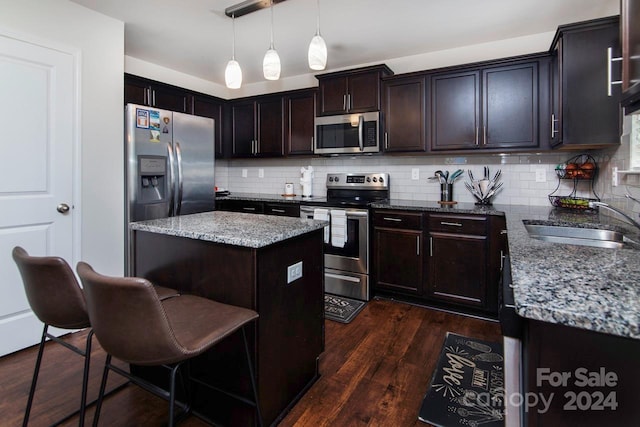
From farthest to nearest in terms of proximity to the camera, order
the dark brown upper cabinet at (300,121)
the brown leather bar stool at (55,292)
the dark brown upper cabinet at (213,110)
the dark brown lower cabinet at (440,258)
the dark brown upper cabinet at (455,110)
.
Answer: the dark brown upper cabinet at (213,110)
the dark brown upper cabinet at (300,121)
the dark brown upper cabinet at (455,110)
the dark brown lower cabinet at (440,258)
the brown leather bar stool at (55,292)

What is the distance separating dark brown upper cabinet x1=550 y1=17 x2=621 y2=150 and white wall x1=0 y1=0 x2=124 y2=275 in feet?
11.2

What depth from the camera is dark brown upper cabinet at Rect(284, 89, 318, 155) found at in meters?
3.95

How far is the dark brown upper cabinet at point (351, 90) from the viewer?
3.49 m

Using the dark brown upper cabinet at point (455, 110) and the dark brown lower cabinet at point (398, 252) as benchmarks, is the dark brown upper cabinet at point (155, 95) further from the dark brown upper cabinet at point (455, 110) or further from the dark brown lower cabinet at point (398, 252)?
the dark brown upper cabinet at point (455, 110)

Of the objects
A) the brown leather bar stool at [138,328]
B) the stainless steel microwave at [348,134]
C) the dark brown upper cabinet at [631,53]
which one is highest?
the stainless steel microwave at [348,134]

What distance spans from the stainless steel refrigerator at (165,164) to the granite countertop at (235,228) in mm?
1111

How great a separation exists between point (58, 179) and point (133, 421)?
71.2 inches

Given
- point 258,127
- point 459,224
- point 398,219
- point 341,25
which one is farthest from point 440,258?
point 258,127

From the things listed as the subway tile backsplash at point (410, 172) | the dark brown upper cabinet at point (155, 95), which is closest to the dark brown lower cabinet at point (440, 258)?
the subway tile backsplash at point (410, 172)

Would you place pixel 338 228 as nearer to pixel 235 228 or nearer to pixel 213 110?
pixel 235 228

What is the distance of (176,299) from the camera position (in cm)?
157

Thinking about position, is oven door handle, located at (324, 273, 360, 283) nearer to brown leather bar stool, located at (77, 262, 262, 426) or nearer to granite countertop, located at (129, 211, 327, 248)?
granite countertop, located at (129, 211, 327, 248)

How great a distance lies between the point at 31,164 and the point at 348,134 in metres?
2.67

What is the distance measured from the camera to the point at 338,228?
3398 millimetres
